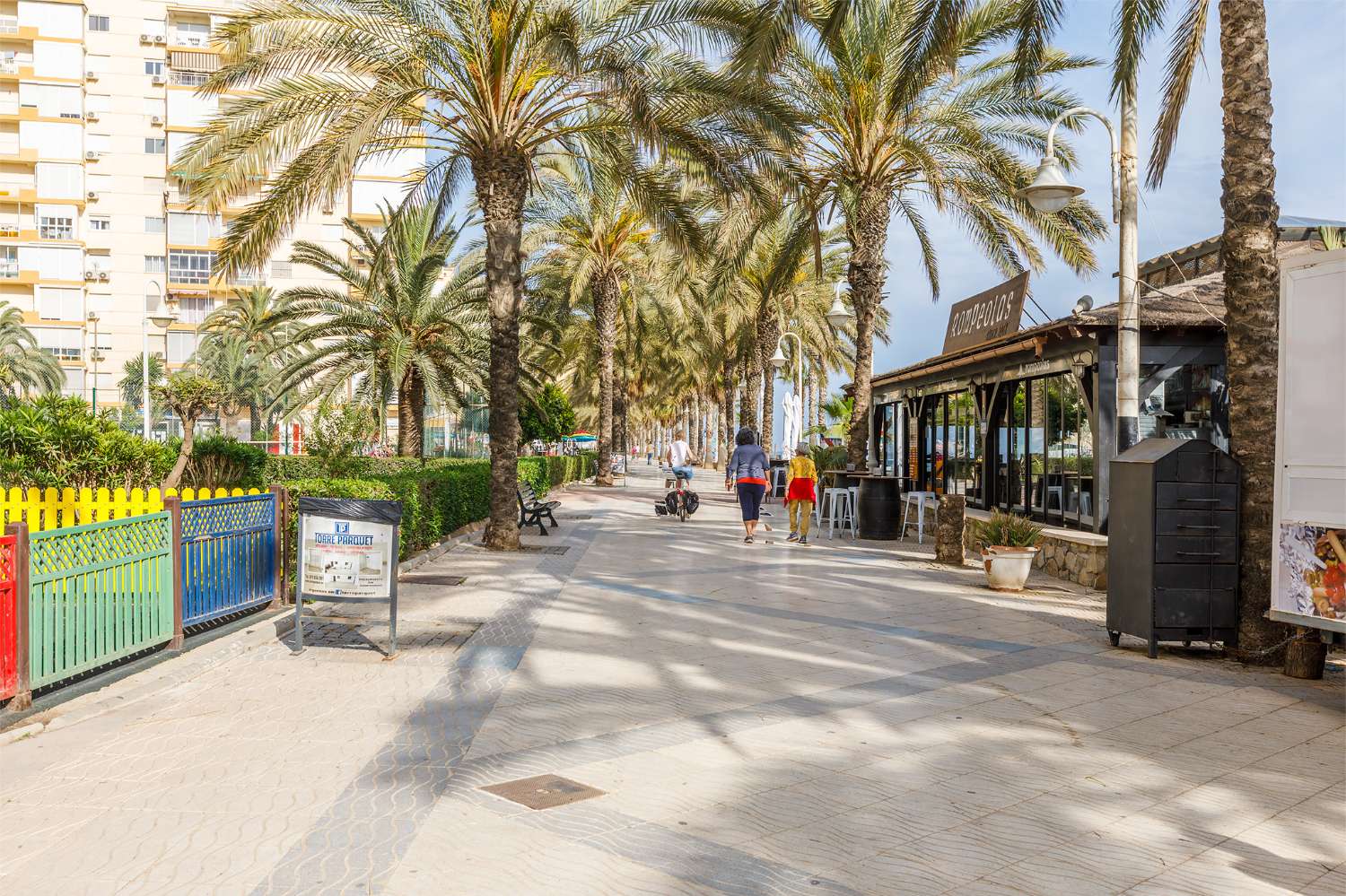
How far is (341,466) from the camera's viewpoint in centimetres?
1686

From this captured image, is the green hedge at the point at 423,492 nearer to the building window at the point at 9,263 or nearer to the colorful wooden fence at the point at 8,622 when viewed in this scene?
the colorful wooden fence at the point at 8,622

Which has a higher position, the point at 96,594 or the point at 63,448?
the point at 63,448

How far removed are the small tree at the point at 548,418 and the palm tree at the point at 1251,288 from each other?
25.1 m

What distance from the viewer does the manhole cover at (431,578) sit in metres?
11.5

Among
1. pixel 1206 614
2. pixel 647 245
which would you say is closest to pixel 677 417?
pixel 647 245

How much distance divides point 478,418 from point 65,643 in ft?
91.0

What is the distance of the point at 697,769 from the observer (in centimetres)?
516

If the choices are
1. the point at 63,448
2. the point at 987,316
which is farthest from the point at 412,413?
the point at 987,316

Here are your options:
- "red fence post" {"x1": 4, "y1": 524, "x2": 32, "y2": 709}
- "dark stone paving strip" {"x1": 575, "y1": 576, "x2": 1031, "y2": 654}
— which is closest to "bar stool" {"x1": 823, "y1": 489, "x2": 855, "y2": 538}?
"dark stone paving strip" {"x1": 575, "y1": 576, "x2": 1031, "y2": 654}

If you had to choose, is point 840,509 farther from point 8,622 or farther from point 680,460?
point 8,622

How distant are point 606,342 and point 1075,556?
22597mm

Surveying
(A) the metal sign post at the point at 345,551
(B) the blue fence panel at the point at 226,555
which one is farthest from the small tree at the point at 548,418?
(A) the metal sign post at the point at 345,551

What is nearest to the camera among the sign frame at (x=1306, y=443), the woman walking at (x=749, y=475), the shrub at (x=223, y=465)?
the sign frame at (x=1306, y=443)

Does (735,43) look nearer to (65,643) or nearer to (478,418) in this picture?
(65,643)
